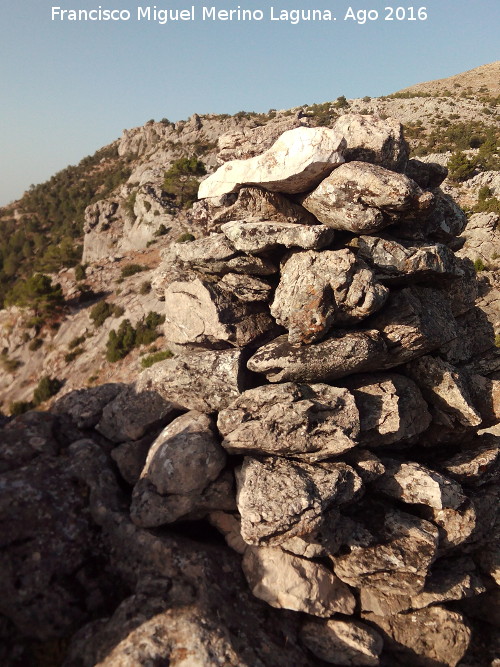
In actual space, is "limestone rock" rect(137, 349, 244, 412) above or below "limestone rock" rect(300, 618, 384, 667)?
above

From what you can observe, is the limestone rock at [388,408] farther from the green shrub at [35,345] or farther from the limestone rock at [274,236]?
the green shrub at [35,345]

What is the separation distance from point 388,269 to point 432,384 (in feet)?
16.3

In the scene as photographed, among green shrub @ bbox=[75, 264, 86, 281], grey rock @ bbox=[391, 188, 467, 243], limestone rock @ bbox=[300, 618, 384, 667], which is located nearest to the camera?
limestone rock @ bbox=[300, 618, 384, 667]

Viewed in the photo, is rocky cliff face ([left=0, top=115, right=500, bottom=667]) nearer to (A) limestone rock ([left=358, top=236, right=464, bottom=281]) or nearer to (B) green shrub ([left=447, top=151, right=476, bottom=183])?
(A) limestone rock ([left=358, top=236, right=464, bottom=281])

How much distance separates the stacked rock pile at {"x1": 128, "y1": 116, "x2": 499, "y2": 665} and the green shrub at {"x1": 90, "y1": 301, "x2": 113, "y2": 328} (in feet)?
105

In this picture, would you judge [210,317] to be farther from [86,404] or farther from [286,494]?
[86,404]

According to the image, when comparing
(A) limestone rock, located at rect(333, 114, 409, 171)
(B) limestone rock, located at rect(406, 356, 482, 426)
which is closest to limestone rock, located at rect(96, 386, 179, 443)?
(B) limestone rock, located at rect(406, 356, 482, 426)

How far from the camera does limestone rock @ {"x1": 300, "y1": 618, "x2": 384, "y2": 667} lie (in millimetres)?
11070

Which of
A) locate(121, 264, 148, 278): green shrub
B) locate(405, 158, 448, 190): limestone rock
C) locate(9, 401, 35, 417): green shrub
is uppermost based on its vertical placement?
locate(405, 158, 448, 190): limestone rock

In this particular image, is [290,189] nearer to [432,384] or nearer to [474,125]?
[432,384]

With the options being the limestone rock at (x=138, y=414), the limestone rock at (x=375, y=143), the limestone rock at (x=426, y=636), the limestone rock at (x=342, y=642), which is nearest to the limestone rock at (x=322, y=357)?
the limestone rock at (x=138, y=414)

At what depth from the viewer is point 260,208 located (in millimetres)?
14844

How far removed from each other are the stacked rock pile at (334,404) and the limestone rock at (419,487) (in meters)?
0.06

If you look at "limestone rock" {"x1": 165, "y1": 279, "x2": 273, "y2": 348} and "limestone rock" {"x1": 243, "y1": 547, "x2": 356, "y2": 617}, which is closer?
"limestone rock" {"x1": 243, "y1": 547, "x2": 356, "y2": 617}
